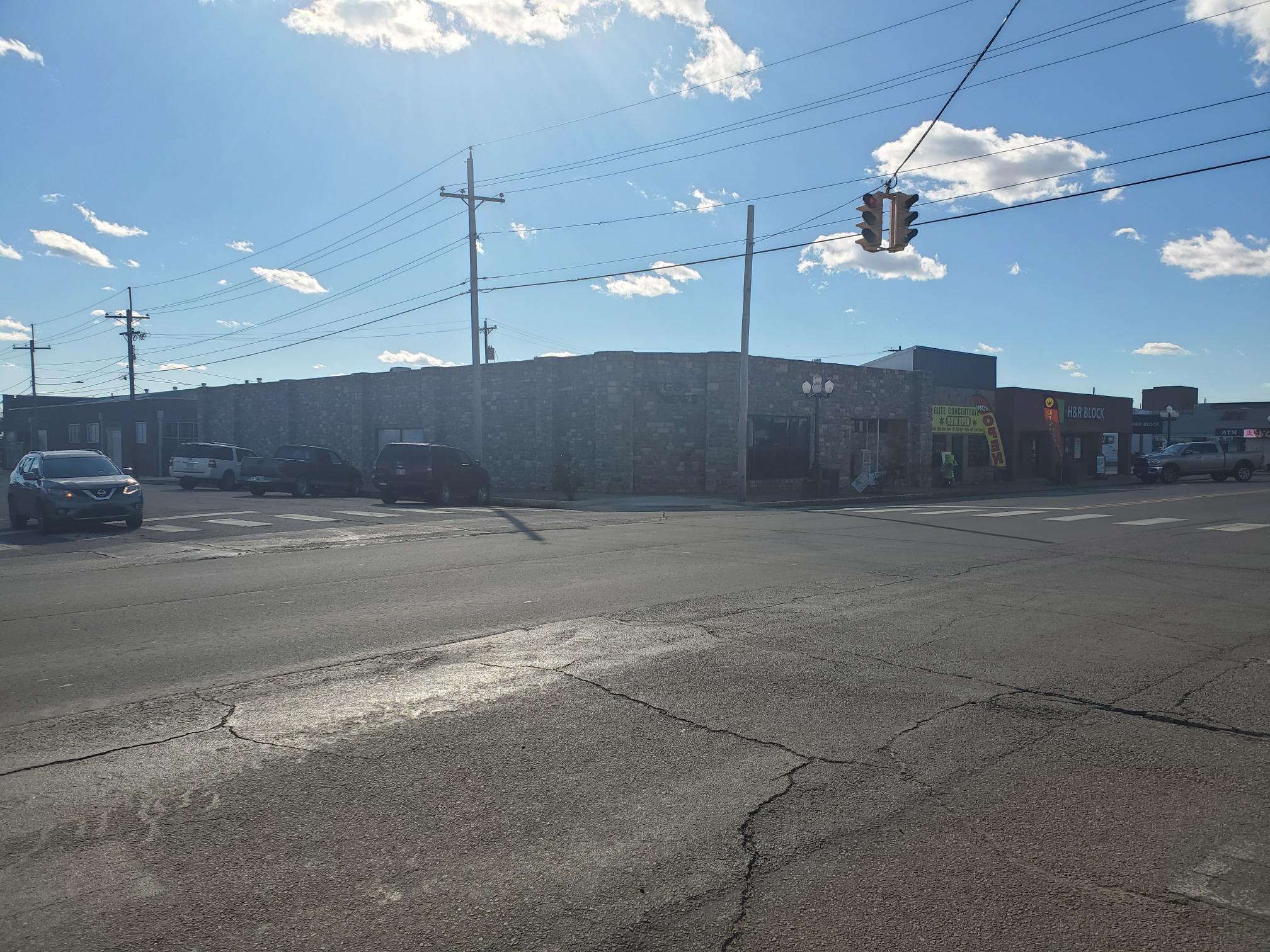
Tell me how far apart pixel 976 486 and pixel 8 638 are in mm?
38532

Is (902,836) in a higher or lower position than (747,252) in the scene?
lower

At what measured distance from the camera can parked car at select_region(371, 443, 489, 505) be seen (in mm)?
26359

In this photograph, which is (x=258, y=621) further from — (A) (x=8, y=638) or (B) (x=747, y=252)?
(B) (x=747, y=252)

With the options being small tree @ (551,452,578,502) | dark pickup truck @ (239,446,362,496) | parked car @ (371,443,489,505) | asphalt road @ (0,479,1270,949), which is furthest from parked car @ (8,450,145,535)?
small tree @ (551,452,578,502)

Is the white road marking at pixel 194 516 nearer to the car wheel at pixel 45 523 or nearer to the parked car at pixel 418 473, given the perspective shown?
the car wheel at pixel 45 523

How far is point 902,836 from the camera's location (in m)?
3.98

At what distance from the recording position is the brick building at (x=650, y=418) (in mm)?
32469

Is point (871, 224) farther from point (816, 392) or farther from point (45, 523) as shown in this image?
point (45, 523)

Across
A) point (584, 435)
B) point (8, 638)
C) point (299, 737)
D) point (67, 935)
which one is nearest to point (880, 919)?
point (67, 935)

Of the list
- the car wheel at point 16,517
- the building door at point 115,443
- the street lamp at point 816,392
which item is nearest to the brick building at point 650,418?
the street lamp at point 816,392

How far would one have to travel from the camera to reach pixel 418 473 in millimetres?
26359

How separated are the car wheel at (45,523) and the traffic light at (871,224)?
54.4 ft

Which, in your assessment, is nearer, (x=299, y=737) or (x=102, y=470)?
(x=299, y=737)

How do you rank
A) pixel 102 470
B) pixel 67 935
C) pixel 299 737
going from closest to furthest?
pixel 67 935, pixel 299 737, pixel 102 470
